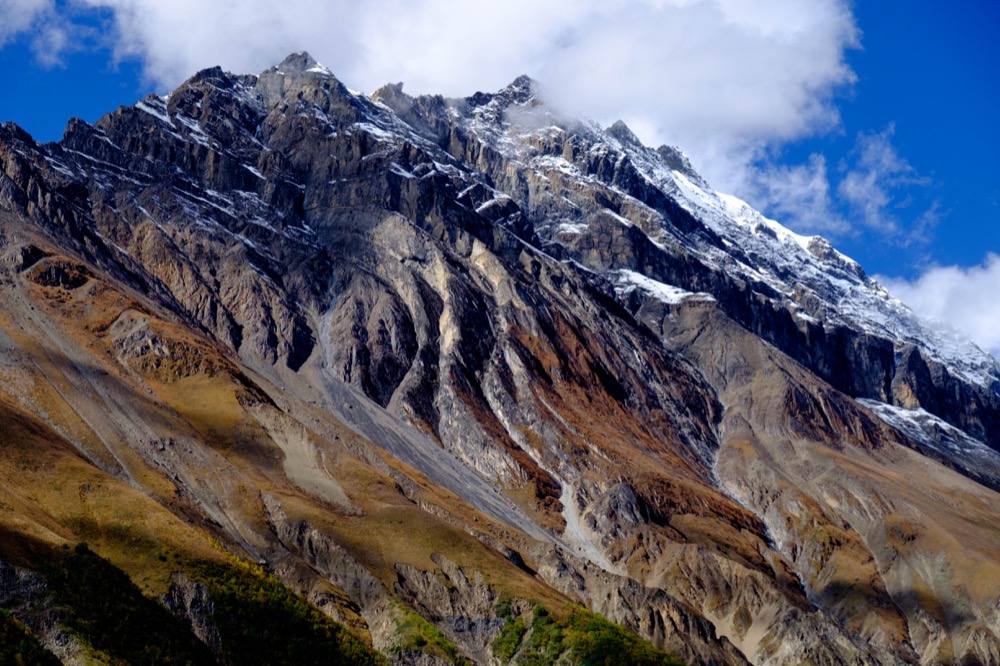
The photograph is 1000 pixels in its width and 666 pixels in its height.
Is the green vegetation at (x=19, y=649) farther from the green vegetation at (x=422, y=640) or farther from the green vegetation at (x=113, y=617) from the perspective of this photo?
the green vegetation at (x=422, y=640)

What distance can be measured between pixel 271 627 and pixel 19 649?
42160mm

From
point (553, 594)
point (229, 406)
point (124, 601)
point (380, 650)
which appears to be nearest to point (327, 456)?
point (229, 406)

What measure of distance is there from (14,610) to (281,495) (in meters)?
74.9

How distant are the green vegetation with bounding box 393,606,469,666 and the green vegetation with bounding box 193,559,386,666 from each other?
1575 cm

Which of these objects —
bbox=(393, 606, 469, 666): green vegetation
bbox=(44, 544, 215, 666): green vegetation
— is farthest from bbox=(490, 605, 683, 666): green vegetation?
bbox=(44, 544, 215, 666): green vegetation

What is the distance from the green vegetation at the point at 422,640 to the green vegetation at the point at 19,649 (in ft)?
204

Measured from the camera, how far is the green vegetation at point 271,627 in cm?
9675

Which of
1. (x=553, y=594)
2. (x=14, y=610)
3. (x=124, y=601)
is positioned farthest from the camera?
(x=553, y=594)

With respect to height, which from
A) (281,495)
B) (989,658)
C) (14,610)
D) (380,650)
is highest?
(989,658)

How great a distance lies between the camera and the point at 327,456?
172875mm

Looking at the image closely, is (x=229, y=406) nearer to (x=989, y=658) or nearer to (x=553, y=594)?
(x=553, y=594)

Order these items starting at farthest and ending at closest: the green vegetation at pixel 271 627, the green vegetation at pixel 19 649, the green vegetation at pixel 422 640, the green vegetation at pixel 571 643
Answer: the green vegetation at pixel 422 640 → the green vegetation at pixel 571 643 → the green vegetation at pixel 271 627 → the green vegetation at pixel 19 649

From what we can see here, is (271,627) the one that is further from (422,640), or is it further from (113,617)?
(422,640)

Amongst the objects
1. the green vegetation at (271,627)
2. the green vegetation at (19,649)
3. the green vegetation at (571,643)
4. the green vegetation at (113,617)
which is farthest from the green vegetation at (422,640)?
the green vegetation at (19,649)
